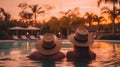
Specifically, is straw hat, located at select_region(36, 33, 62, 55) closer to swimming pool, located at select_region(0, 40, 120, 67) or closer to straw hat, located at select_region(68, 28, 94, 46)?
swimming pool, located at select_region(0, 40, 120, 67)

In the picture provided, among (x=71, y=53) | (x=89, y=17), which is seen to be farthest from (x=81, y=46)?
(x=89, y=17)

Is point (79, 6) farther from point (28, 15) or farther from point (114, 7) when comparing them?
point (114, 7)

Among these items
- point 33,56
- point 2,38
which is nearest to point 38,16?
point 2,38

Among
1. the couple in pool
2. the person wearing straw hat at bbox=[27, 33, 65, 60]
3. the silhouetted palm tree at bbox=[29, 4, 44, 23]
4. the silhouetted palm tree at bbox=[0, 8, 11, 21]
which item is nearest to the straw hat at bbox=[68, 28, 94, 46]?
the couple in pool

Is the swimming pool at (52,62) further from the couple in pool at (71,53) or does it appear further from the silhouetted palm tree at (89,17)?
the silhouetted palm tree at (89,17)

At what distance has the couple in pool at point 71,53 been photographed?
1439 cm

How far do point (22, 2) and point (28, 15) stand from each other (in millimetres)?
2491

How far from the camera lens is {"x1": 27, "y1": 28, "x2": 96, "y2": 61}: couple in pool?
14391 mm

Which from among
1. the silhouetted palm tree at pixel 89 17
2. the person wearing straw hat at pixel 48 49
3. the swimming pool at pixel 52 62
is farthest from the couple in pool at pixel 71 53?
the silhouetted palm tree at pixel 89 17

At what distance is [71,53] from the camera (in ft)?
49.7

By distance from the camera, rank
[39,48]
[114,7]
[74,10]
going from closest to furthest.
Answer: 1. [39,48]
2. [114,7]
3. [74,10]

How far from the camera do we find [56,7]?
59125mm

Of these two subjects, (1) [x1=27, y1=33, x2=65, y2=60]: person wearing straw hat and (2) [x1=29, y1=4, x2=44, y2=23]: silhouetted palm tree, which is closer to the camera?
(1) [x1=27, y1=33, x2=65, y2=60]: person wearing straw hat

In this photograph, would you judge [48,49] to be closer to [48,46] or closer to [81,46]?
[48,46]
